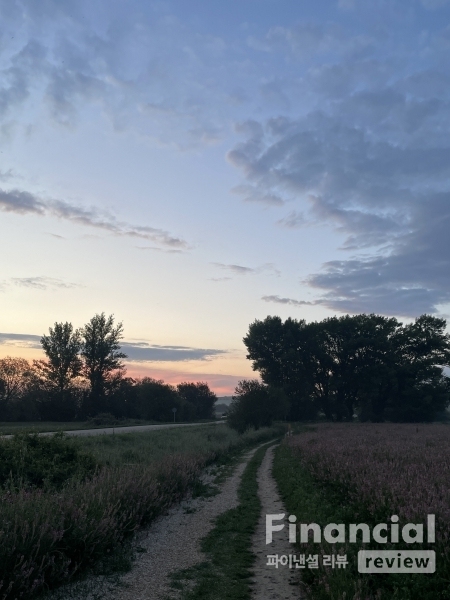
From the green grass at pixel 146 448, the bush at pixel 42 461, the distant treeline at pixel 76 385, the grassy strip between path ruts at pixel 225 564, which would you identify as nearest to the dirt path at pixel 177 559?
the grassy strip between path ruts at pixel 225 564

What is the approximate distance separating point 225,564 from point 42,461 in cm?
796

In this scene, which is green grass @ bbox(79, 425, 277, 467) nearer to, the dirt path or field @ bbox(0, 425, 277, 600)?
field @ bbox(0, 425, 277, 600)

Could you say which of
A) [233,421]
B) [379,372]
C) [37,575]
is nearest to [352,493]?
[37,575]

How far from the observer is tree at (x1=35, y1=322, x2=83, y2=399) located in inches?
2785

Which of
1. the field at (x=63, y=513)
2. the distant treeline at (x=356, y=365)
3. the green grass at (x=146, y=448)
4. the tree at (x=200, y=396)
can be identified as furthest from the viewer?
the tree at (x=200, y=396)

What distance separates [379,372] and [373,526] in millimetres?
67174

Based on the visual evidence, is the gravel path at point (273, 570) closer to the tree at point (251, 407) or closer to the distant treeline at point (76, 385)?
the tree at point (251, 407)

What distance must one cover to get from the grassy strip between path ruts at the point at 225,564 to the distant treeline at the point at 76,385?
6115 cm

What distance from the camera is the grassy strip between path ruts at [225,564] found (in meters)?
6.64

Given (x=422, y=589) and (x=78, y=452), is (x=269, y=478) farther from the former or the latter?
(x=422, y=589)

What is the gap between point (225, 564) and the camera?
25.8ft

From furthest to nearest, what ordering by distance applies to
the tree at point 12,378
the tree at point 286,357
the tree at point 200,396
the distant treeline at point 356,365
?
1. the tree at point 200,396
2. the tree at point 286,357
3. the distant treeline at point 356,365
4. the tree at point 12,378

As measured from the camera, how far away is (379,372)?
234ft

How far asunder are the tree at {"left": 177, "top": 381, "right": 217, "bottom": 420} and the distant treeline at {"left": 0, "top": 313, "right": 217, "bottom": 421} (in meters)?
28.4
